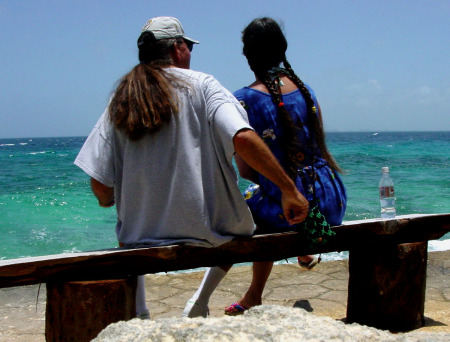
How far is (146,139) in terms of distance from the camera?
2.26 metres

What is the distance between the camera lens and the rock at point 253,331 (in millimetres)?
1281

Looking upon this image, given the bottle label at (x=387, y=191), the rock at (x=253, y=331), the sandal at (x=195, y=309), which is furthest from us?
the bottle label at (x=387, y=191)

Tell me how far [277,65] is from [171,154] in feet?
2.82

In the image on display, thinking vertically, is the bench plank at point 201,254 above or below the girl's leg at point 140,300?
above

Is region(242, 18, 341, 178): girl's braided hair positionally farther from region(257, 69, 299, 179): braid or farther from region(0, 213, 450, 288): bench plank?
region(0, 213, 450, 288): bench plank

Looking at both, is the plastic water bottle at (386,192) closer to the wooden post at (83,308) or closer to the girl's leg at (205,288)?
the girl's leg at (205,288)

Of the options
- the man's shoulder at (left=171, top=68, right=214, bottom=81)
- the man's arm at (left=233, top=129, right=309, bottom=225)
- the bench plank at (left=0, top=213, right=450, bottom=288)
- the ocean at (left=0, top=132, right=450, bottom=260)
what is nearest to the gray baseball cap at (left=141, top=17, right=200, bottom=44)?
the man's shoulder at (left=171, top=68, right=214, bottom=81)

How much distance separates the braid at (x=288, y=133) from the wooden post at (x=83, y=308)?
1010 mm

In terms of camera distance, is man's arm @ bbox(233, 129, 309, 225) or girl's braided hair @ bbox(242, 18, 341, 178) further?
girl's braided hair @ bbox(242, 18, 341, 178)

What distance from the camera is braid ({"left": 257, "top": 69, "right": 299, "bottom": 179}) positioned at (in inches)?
104

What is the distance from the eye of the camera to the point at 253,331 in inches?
50.9

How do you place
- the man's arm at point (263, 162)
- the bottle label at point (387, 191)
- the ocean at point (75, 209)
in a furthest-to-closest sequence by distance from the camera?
the ocean at point (75, 209), the bottle label at point (387, 191), the man's arm at point (263, 162)

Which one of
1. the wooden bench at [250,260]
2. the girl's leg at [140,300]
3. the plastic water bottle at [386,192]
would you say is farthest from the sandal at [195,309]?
the plastic water bottle at [386,192]

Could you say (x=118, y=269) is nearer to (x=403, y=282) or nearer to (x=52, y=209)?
(x=403, y=282)
